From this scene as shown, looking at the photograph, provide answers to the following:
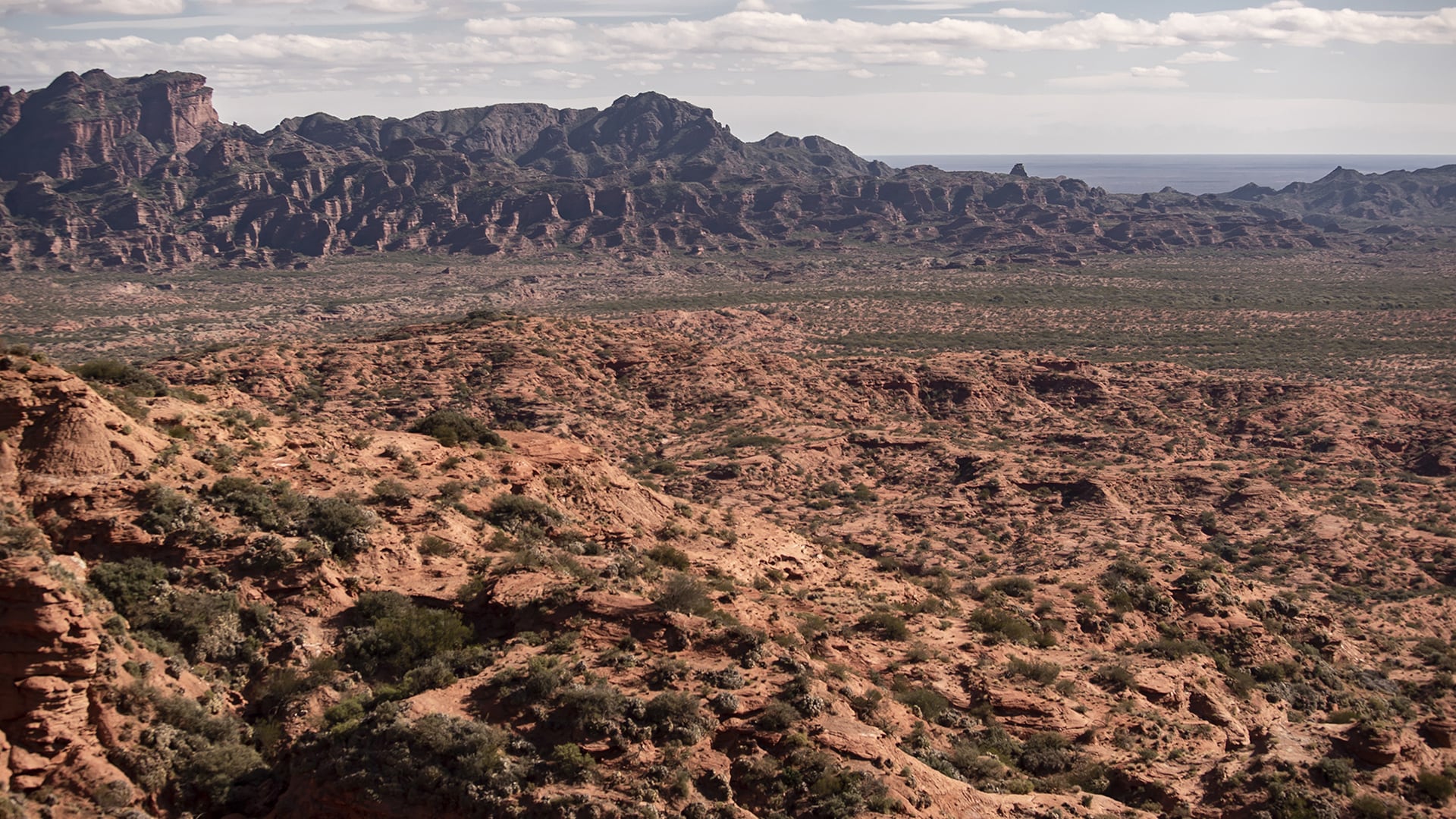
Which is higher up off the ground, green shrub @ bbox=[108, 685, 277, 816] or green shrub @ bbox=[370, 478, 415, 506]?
green shrub @ bbox=[370, 478, 415, 506]

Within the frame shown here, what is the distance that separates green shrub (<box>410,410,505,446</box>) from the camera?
104 ft

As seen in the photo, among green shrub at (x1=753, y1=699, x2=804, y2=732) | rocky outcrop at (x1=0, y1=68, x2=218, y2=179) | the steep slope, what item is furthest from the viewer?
rocky outcrop at (x1=0, y1=68, x2=218, y2=179)

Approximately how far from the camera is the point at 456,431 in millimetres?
32312

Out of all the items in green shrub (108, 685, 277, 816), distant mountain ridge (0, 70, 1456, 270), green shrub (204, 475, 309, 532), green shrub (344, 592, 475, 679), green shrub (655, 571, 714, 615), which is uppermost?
distant mountain ridge (0, 70, 1456, 270)

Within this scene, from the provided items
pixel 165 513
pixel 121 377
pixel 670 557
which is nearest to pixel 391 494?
pixel 165 513

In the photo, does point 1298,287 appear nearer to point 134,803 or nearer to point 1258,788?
point 1258,788

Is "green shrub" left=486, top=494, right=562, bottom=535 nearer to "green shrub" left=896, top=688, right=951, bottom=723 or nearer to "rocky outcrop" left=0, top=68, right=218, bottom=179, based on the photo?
"green shrub" left=896, top=688, right=951, bottom=723

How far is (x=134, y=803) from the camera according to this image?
15.8 meters

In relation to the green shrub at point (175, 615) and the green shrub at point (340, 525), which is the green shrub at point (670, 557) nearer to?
the green shrub at point (340, 525)

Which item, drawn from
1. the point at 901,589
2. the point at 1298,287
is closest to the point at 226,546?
the point at 901,589

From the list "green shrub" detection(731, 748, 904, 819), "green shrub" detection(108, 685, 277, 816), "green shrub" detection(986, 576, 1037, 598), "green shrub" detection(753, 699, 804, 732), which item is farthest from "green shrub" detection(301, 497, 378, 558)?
"green shrub" detection(986, 576, 1037, 598)

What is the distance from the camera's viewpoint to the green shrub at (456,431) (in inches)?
1244

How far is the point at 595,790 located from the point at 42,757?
7.73m

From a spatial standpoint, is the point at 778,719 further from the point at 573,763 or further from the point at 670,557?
the point at 670,557
